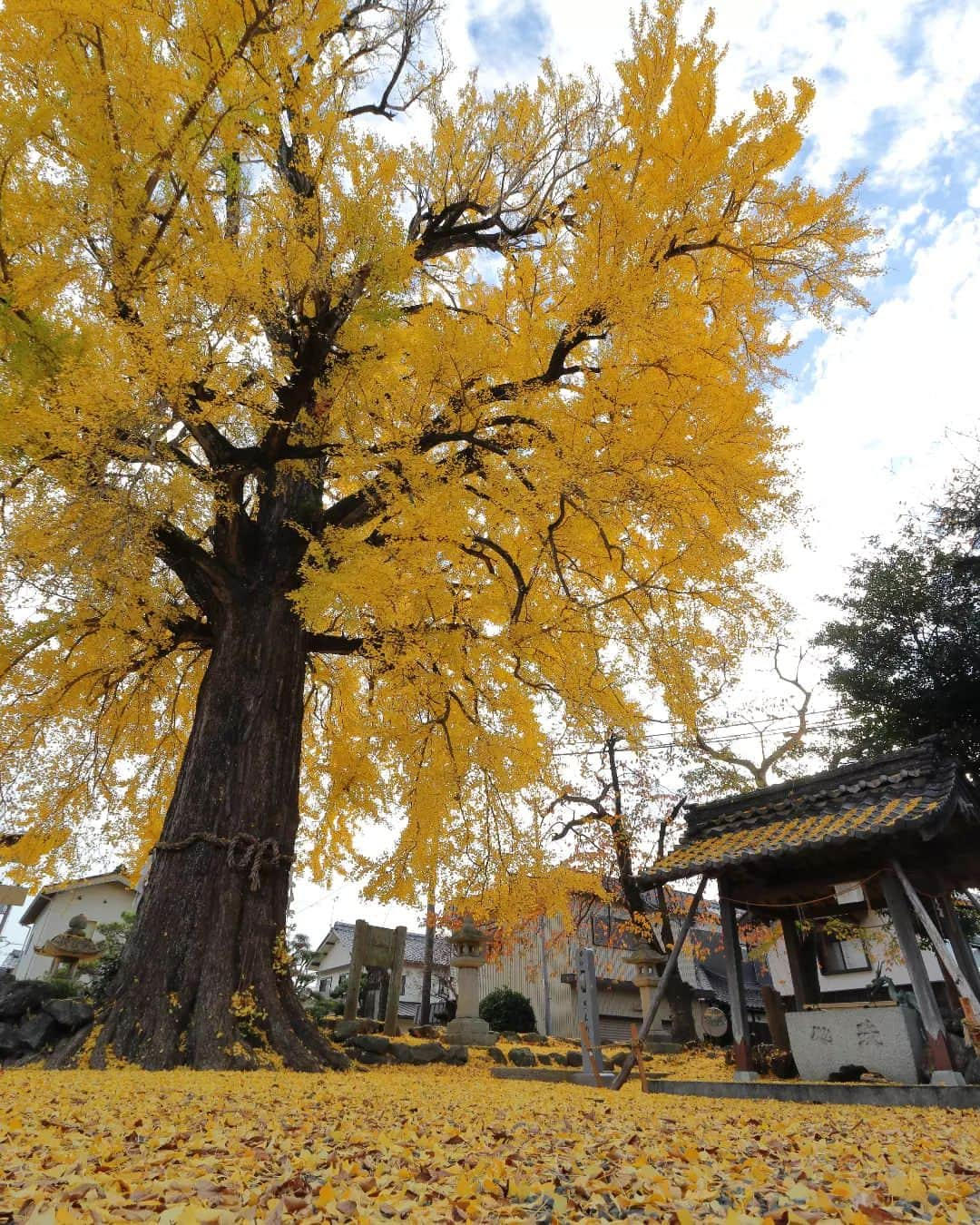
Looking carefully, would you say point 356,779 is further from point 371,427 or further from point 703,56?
point 703,56

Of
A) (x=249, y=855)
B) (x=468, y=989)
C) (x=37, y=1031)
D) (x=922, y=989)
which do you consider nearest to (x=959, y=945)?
(x=922, y=989)

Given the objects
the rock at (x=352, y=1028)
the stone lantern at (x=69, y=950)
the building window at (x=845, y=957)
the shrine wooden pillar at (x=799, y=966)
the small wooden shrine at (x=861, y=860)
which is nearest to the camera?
the small wooden shrine at (x=861, y=860)

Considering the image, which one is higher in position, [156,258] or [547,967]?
[156,258]

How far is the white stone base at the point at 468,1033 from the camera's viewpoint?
9.47 m

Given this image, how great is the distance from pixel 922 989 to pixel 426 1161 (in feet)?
16.2

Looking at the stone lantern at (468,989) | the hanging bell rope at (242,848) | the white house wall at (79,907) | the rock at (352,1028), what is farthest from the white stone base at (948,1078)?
the white house wall at (79,907)

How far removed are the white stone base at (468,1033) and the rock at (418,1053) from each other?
1.93 m

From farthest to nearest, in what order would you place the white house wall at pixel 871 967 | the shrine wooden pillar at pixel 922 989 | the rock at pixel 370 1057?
1. the white house wall at pixel 871 967
2. the rock at pixel 370 1057
3. the shrine wooden pillar at pixel 922 989

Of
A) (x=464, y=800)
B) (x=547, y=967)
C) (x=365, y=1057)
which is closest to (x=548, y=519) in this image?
(x=464, y=800)

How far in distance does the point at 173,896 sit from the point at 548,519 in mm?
4584

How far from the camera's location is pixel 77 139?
5.52 meters

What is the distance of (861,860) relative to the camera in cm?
642

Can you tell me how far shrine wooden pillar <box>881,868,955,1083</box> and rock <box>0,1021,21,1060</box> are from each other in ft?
22.4

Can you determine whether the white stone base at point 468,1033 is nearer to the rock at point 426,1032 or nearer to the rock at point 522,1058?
the rock at point 426,1032
